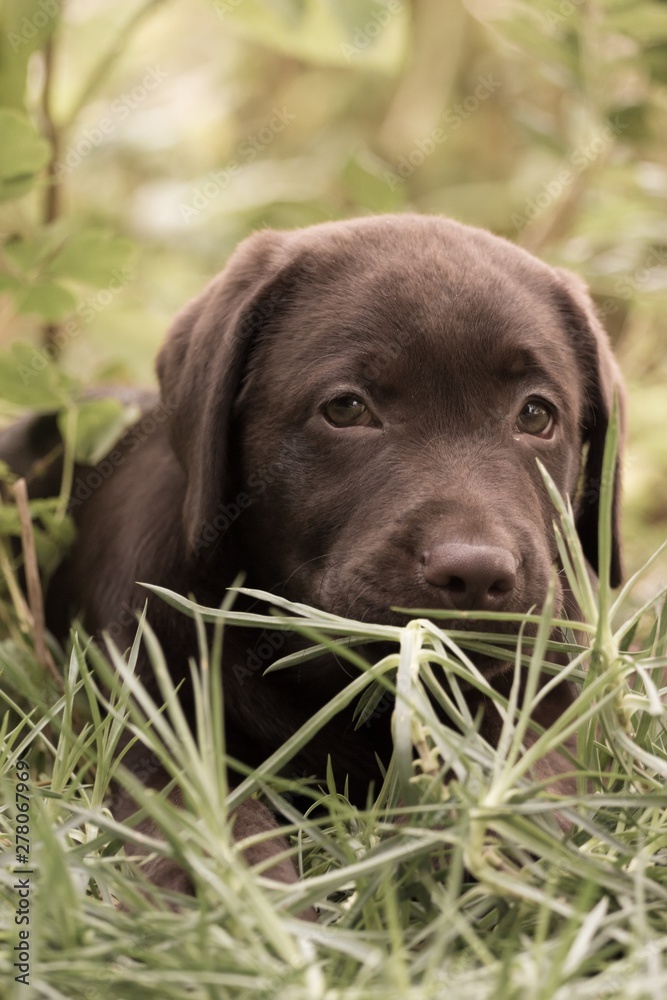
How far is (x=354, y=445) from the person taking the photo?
7.91 ft

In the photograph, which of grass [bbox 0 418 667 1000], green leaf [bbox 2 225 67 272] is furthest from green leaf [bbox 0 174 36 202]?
grass [bbox 0 418 667 1000]

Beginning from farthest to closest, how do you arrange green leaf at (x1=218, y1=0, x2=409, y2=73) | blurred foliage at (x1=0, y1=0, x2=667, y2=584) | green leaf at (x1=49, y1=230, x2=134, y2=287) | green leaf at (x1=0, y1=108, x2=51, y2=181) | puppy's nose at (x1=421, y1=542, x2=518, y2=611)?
green leaf at (x1=218, y1=0, x2=409, y2=73) → blurred foliage at (x1=0, y1=0, x2=667, y2=584) → green leaf at (x1=49, y1=230, x2=134, y2=287) → green leaf at (x1=0, y1=108, x2=51, y2=181) → puppy's nose at (x1=421, y1=542, x2=518, y2=611)

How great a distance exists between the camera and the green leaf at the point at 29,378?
3.03 meters

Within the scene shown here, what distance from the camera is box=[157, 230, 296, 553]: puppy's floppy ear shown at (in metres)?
2.52

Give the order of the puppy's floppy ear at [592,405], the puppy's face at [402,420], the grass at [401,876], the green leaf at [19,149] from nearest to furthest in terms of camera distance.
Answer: the grass at [401,876] < the puppy's face at [402,420] < the puppy's floppy ear at [592,405] < the green leaf at [19,149]

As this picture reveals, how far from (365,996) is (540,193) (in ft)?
16.9

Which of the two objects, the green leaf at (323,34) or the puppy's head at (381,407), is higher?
the green leaf at (323,34)

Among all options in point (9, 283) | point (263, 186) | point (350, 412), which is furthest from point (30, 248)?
point (263, 186)

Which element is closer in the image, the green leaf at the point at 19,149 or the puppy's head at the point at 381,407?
the puppy's head at the point at 381,407

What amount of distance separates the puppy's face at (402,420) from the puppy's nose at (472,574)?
26 millimetres

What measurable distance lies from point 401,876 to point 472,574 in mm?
630

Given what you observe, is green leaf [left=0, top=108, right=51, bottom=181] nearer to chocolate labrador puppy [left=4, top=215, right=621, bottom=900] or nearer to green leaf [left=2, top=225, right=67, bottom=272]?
green leaf [left=2, top=225, right=67, bottom=272]

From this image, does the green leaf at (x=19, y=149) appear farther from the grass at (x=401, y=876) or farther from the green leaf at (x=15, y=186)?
the grass at (x=401, y=876)

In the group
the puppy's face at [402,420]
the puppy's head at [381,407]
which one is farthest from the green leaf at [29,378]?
the puppy's face at [402,420]
